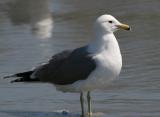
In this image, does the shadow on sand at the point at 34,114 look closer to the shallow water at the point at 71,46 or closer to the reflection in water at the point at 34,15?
the shallow water at the point at 71,46

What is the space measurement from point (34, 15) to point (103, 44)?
8.63 m

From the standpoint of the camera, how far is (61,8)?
16.3 metres

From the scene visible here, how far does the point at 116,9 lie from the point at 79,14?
2.80 feet

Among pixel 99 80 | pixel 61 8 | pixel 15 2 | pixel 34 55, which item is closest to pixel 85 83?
pixel 99 80

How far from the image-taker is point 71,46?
11891 mm

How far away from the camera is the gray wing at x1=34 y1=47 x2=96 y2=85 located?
7.64 metres

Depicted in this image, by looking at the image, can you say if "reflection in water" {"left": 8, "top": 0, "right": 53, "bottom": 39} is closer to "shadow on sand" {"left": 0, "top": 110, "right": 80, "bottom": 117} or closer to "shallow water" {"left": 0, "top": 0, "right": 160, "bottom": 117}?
"shallow water" {"left": 0, "top": 0, "right": 160, "bottom": 117}

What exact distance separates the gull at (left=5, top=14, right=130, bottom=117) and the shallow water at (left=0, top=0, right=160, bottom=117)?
38 cm

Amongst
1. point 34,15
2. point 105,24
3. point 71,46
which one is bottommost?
point 105,24

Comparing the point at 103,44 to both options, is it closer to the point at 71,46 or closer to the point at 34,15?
the point at 71,46

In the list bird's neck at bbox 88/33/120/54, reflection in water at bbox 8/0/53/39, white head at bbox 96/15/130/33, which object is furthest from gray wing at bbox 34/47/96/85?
reflection in water at bbox 8/0/53/39

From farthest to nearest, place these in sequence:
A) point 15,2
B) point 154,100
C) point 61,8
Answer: point 15,2 < point 61,8 < point 154,100

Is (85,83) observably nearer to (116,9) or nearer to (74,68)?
(74,68)

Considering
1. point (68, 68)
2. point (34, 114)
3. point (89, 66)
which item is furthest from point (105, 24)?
point (34, 114)
